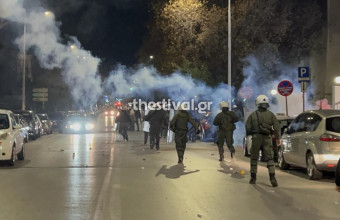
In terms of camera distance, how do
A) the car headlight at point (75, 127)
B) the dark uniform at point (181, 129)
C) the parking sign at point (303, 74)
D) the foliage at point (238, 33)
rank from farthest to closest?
the car headlight at point (75, 127) < the foliage at point (238, 33) < the parking sign at point (303, 74) < the dark uniform at point (181, 129)

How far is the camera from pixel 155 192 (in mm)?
9016

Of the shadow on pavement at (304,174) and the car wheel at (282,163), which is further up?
the car wheel at (282,163)

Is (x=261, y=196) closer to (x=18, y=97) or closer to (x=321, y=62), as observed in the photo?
(x=321, y=62)

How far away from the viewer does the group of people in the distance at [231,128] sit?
9.66 m

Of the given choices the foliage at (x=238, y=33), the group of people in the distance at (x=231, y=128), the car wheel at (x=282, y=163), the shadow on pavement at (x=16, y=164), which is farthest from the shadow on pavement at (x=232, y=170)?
the foliage at (x=238, y=33)

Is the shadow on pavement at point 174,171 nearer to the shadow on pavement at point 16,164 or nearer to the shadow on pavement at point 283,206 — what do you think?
the shadow on pavement at point 283,206

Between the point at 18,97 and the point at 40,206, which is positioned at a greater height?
the point at 18,97

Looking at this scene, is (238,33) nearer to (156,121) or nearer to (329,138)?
(156,121)

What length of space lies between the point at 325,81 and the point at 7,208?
2203 cm

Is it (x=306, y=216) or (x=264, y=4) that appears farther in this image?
(x=264, y=4)

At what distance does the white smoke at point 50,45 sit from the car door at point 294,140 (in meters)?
19.5

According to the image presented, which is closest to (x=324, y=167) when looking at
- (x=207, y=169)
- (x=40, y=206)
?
(x=207, y=169)

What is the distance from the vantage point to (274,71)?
25250 mm

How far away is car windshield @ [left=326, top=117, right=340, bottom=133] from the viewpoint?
411 inches
